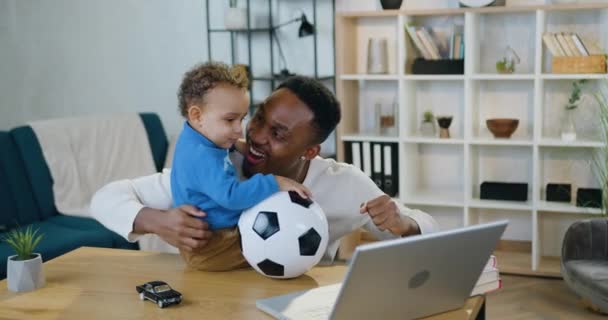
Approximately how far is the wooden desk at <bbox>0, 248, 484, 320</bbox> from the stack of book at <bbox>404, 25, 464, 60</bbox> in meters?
2.53

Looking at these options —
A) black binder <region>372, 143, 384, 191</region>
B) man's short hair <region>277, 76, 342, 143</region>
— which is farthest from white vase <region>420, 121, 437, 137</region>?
man's short hair <region>277, 76, 342, 143</region>

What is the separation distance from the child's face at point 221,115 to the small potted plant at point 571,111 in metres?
2.56

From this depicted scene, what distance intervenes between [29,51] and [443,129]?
2.91 m

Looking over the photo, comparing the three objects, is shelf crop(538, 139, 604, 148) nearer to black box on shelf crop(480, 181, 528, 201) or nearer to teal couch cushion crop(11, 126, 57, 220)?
black box on shelf crop(480, 181, 528, 201)

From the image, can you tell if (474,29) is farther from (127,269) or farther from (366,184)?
(127,269)

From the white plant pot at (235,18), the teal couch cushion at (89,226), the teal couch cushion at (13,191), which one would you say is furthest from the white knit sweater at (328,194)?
the white plant pot at (235,18)

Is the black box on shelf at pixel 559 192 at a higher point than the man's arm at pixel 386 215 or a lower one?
lower

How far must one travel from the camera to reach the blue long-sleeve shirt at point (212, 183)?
1832 mm

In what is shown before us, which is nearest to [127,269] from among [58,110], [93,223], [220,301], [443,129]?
[220,301]

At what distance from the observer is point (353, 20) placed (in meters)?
4.58

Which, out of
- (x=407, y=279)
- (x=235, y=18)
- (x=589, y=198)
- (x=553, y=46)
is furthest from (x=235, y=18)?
(x=407, y=279)

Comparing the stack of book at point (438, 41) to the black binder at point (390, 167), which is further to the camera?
the black binder at point (390, 167)

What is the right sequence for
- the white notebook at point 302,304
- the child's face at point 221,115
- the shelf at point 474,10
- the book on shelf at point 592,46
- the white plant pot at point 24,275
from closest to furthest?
the white notebook at point 302,304 → the white plant pot at point 24,275 → the child's face at point 221,115 → the shelf at point 474,10 → the book on shelf at point 592,46

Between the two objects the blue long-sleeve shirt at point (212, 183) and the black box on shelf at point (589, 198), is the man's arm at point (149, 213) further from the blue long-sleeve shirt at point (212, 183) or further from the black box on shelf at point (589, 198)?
the black box on shelf at point (589, 198)
